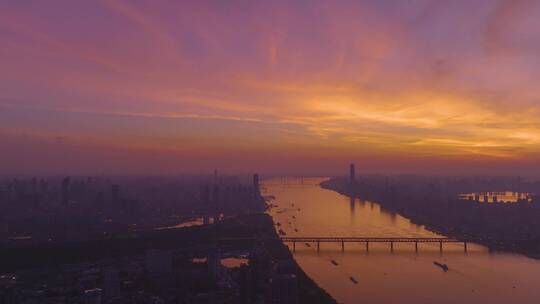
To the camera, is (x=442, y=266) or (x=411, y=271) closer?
(x=411, y=271)

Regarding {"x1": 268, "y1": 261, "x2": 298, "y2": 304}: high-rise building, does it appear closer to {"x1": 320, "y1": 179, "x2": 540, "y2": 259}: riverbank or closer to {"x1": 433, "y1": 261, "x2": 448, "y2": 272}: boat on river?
{"x1": 433, "y1": 261, "x2": 448, "y2": 272}: boat on river

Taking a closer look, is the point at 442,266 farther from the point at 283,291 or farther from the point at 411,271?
the point at 283,291

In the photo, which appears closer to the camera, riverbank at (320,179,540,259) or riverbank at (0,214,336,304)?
riverbank at (0,214,336,304)

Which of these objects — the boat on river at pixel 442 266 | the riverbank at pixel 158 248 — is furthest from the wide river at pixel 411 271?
the riverbank at pixel 158 248

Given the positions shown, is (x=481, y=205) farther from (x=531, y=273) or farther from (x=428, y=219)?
(x=531, y=273)

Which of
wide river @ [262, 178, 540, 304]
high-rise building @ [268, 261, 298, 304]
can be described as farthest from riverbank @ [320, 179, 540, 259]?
high-rise building @ [268, 261, 298, 304]

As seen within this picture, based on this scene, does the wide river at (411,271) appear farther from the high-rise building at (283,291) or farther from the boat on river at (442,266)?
the high-rise building at (283,291)

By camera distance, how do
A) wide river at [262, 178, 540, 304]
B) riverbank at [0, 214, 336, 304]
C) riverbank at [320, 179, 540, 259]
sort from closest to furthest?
wide river at [262, 178, 540, 304] → riverbank at [0, 214, 336, 304] → riverbank at [320, 179, 540, 259]

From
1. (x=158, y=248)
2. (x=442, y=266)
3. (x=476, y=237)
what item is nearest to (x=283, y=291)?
(x=442, y=266)
